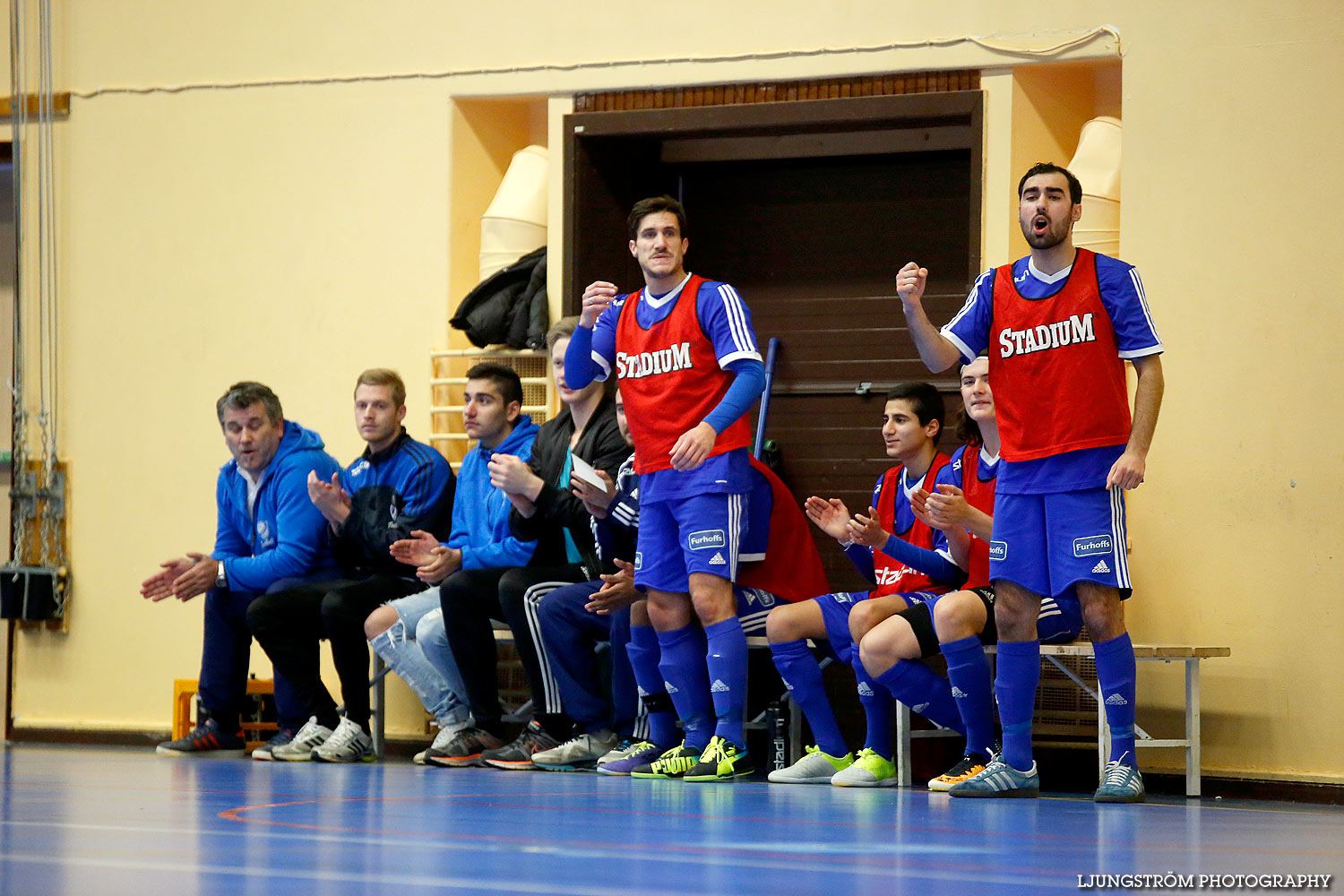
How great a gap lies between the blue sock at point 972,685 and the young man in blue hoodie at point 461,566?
1.57 meters

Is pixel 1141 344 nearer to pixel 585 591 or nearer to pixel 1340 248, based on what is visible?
pixel 1340 248

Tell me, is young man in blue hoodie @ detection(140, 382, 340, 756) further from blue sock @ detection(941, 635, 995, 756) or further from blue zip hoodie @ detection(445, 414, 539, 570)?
blue sock @ detection(941, 635, 995, 756)

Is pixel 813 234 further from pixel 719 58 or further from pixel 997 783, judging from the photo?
pixel 997 783

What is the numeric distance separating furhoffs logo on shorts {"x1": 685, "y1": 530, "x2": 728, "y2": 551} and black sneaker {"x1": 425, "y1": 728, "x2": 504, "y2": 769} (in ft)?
3.77

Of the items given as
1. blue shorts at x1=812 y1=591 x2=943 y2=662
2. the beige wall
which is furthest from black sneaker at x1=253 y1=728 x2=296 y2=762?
blue shorts at x1=812 y1=591 x2=943 y2=662

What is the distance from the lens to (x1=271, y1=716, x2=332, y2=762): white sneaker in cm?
505

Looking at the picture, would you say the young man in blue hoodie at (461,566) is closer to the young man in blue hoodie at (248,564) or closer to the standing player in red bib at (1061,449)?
the young man in blue hoodie at (248,564)

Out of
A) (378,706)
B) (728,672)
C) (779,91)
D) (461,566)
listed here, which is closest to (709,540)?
(728,672)

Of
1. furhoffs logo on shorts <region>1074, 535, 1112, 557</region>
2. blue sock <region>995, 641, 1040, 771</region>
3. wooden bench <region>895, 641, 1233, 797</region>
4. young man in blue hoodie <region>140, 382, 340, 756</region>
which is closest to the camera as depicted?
furhoffs logo on shorts <region>1074, 535, 1112, 557</region>

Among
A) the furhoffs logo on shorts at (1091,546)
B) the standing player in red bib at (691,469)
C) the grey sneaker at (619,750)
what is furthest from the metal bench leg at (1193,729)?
the grey sneaker at (619,750)

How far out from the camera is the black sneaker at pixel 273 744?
5082mm

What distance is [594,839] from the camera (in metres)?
2.62

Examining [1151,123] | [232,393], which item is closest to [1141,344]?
[1151,123]

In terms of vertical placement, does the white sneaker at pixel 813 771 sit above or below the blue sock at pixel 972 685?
below
